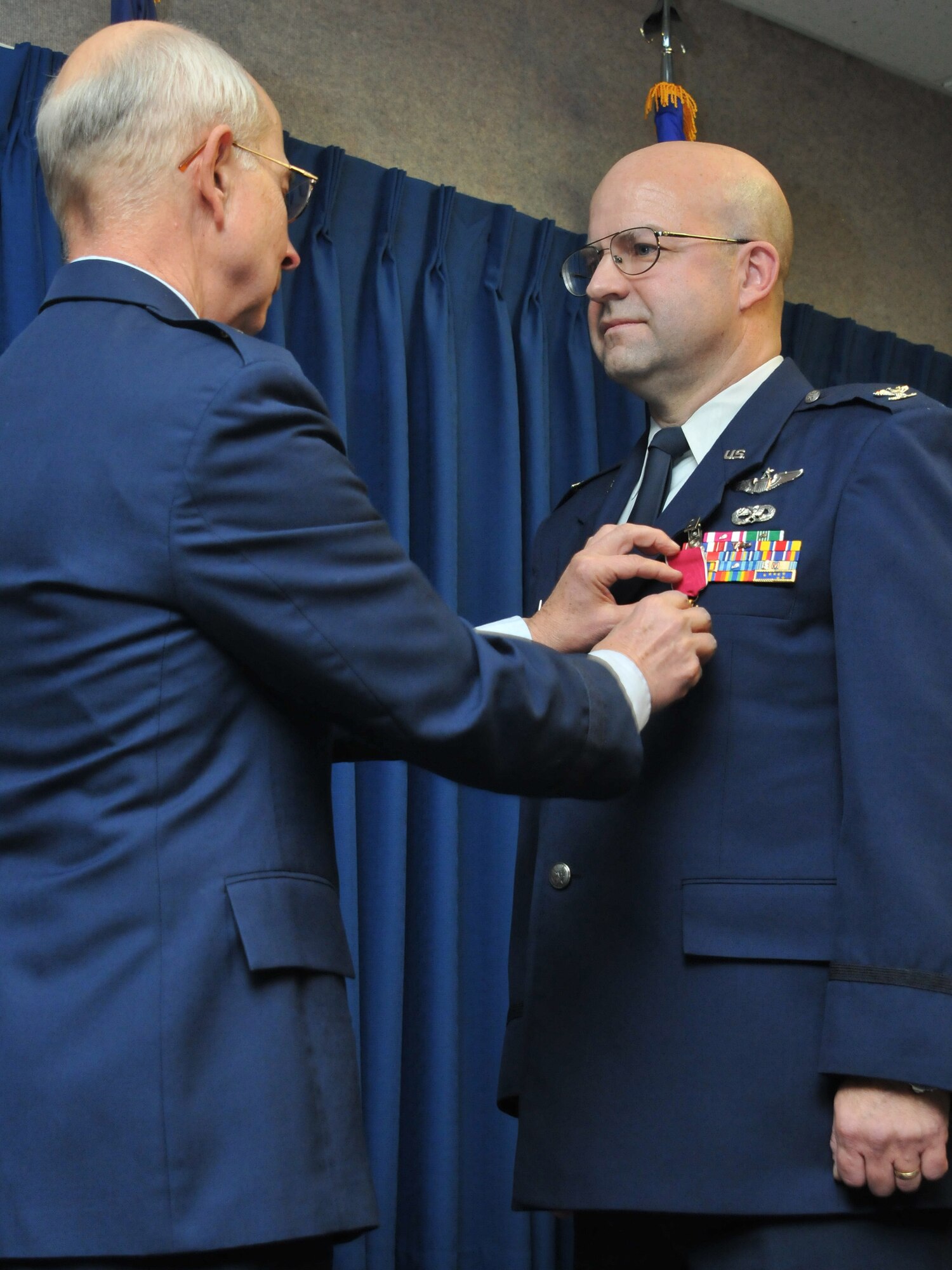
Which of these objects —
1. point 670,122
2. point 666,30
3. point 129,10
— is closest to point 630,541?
point 129,10

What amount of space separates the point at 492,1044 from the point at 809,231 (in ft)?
6.83

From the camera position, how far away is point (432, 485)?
2.47 metres

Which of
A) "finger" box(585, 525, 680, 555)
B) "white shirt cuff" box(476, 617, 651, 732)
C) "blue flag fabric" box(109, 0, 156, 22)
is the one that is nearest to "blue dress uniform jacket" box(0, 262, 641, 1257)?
"white shirt cuff" box(476, 617, 651, 732)

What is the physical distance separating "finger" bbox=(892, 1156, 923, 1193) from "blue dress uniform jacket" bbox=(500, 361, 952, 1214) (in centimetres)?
3

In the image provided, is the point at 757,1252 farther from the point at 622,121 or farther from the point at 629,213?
the point at 622,121

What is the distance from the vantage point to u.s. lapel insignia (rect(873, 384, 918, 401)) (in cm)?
142

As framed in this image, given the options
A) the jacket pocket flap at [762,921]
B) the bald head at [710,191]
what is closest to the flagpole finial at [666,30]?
the bald head at [710,191]

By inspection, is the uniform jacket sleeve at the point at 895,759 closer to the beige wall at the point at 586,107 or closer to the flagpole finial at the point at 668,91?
the flagpole finial at the point at 668,91

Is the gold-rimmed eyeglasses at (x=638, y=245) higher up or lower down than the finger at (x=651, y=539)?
higher up

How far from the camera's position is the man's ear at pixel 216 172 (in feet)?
3.96

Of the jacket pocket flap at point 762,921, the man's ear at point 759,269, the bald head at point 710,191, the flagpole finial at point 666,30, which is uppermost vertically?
the flagpole finial at point 666,30

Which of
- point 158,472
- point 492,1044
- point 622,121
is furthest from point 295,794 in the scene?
point 622,121

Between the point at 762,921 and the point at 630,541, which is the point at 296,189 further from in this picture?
the point at 762,921

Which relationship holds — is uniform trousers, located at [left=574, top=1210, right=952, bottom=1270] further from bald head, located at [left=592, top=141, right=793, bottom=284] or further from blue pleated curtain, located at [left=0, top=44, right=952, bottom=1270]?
bald head, located at [left=592, top=141, right=793, bottom=284]
